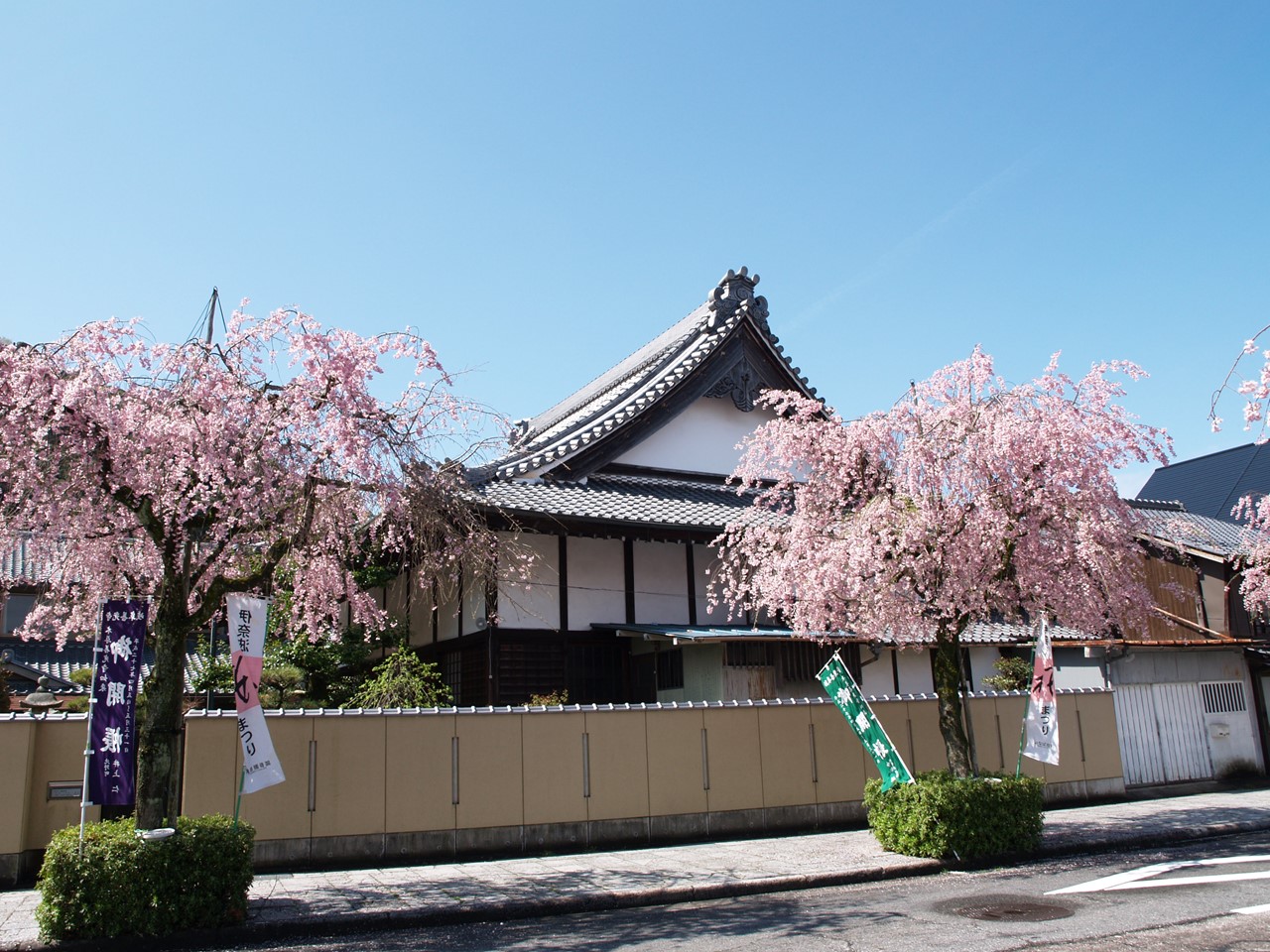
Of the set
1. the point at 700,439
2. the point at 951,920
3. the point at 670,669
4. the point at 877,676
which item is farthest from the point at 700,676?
the point at 951,920

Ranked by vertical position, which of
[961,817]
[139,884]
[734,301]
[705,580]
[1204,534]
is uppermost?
[734,301]

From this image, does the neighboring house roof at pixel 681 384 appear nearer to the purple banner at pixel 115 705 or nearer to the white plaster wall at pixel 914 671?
the white plaster wall at pixel 914 671

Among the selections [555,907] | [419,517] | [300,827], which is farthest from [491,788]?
[419,517]

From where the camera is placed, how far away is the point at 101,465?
9.63 meters

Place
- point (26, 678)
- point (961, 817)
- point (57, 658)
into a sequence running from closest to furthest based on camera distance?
point (961, 817) → point (26, 678) → point (57, 658)

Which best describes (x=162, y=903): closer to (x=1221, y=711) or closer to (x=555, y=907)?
(x=555, y=907)

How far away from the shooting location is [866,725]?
503 inches

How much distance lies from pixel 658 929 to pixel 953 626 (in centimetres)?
633

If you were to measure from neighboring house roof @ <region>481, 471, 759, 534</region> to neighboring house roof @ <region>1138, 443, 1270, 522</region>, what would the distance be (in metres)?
21.7

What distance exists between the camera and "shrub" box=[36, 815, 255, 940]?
27.5 ft

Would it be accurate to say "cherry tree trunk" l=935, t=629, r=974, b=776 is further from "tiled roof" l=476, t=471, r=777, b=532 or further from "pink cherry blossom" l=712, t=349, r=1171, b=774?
"tiled roof" l=476, t=471, r=777, b=532

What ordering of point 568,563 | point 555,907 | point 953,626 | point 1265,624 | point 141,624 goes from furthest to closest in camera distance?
point 1265,624 < point 568,563 < point 953,626 < point 555,907 < point 141,624

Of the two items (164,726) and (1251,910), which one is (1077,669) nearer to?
(1251,910)

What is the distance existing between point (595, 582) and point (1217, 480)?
28953 millimetres
